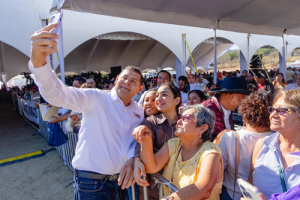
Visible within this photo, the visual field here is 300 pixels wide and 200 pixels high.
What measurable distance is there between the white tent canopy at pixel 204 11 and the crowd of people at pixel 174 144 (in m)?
2.74

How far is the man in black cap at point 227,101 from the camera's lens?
2.38 meters

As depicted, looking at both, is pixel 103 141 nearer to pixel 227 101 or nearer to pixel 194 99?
pixel 227 101

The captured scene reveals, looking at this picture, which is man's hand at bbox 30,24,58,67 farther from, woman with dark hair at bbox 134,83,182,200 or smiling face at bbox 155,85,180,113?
smiling face at bbox 155,85,180,113

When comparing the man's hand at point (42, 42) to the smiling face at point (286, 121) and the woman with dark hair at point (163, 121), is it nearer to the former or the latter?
the woman with dark hair at point (163, 121)

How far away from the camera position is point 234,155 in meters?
1.66

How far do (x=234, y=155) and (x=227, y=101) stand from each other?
3.28ft

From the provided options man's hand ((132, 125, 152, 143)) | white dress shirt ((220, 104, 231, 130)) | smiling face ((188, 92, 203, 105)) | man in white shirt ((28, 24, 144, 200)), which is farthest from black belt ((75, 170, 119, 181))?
smiling face ((188, 92, 203, 105))

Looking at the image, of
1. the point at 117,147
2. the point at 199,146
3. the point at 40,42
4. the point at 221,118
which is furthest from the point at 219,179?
the point at 40,42

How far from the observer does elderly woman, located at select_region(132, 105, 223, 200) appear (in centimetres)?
Answer: 133

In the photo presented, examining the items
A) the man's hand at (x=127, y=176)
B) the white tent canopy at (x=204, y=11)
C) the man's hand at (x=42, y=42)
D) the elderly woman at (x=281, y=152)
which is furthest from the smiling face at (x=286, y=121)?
the white tent canopy at (x=204, y=11)

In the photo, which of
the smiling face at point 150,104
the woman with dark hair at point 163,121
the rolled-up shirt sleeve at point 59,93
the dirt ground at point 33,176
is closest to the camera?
the rolled-up shirt sleeve at point 59,93

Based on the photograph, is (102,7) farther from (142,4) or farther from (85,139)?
(85,139)

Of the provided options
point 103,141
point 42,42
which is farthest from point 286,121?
point 42,42

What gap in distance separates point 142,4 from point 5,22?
21.8 feet
